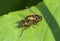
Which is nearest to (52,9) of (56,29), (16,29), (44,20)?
(44,20)

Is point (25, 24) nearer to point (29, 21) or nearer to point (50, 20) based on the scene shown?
point (29, 21)

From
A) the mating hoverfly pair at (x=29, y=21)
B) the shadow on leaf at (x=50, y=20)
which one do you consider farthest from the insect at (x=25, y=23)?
A: the shadow on leaf at (x=50, y=20)

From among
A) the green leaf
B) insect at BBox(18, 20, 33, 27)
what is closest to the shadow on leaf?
the green leaf

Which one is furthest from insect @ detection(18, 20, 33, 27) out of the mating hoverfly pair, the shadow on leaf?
the shadow on leaf

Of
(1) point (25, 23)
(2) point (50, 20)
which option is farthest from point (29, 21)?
(2) point (50, 20)

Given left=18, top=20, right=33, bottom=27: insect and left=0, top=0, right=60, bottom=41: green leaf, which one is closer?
left=0, top=0, right=60, bottom=41: green leaf

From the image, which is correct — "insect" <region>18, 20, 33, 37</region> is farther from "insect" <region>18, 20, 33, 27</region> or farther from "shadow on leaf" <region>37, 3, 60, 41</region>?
"shadow on leaf" <region>37, 3, 60, 41</region>

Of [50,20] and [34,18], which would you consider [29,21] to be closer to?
[34,18]

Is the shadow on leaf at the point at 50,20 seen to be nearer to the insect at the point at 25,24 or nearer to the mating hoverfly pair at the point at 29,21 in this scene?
the mating hoverfly pair at the point at 29,21
